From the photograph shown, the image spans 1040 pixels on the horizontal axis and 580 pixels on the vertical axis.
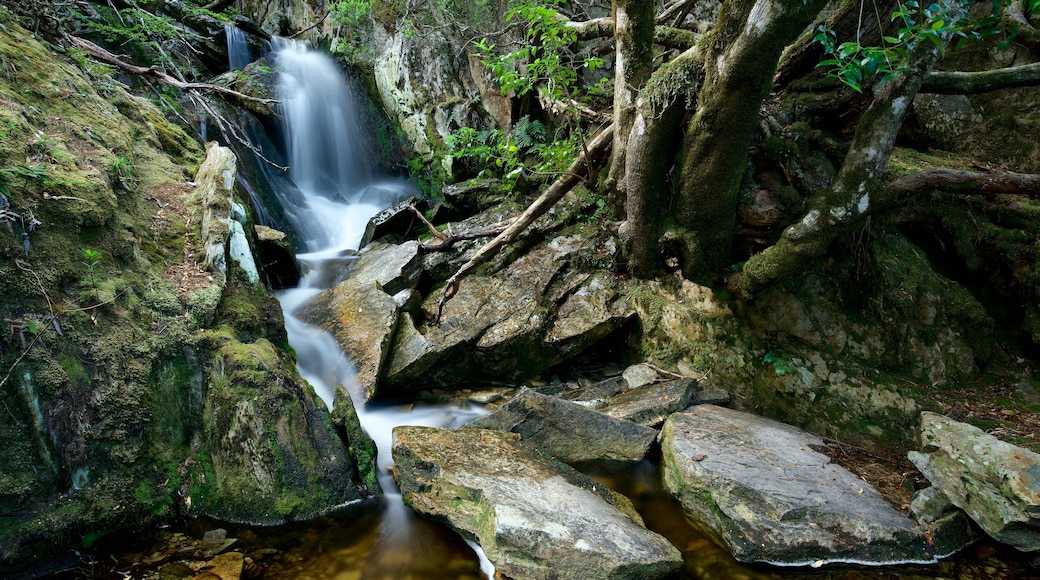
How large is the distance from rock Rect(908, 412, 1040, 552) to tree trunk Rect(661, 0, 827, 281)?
2221 millimetres

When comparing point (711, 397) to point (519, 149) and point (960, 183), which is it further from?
point (519, 149)

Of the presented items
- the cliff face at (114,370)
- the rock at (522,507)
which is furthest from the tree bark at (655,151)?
the cliff face at (114,370)

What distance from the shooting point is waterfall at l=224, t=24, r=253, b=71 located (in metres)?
10.9

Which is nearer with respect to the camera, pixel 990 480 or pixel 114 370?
pixel 990 480

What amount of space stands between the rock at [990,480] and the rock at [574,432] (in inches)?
80.3

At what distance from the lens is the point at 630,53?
437cm

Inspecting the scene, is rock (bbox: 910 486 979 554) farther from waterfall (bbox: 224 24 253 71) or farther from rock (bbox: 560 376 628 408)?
waterfall (bbox: 224 24 253 71)

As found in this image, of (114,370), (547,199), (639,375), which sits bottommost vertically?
(639,375)

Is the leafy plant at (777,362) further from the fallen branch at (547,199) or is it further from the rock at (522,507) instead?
the fallen branch at (547,199)

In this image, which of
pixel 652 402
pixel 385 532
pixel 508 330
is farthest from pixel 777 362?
pixel 385 532

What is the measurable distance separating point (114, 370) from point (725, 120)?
4.89m

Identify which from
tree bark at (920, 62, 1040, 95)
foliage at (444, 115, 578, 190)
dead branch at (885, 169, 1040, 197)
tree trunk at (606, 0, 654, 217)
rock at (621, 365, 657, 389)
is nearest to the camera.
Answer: dead branch at (885, 169, 1040, 197)

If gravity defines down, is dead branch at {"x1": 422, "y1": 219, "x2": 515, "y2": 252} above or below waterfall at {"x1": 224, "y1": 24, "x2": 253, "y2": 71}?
below

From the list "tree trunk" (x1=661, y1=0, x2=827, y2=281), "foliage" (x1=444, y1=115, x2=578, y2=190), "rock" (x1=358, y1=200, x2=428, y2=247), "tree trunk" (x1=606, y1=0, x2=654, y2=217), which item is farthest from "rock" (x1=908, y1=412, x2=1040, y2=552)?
"rock" (x1=358, y1=200, x2=428, y2=247)
